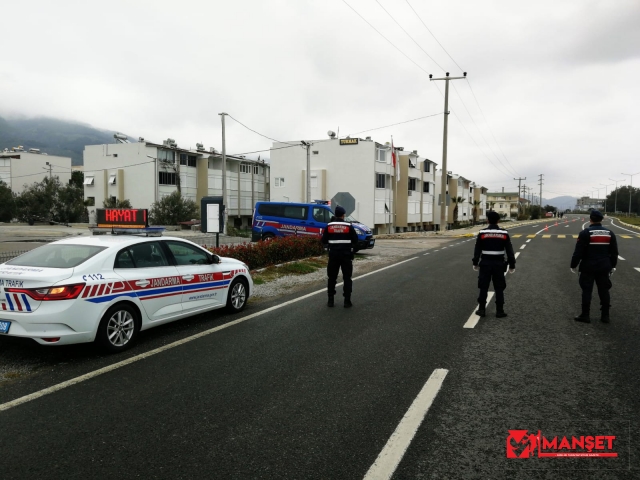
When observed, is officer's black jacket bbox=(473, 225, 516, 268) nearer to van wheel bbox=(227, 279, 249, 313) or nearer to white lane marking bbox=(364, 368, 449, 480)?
white lane marking bbox=(364, 368, 449, 480)

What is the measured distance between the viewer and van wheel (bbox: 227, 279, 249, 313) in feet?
27.2

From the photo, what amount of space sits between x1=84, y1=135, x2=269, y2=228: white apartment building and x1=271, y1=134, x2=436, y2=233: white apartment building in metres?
14.6

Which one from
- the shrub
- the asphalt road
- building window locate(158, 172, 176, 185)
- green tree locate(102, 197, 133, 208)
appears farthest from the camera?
building window locate(158, 172, 176, 185)

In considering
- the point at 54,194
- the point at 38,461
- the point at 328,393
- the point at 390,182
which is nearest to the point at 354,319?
the point at 328,393

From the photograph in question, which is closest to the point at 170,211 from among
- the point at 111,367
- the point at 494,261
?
the point at 494,261

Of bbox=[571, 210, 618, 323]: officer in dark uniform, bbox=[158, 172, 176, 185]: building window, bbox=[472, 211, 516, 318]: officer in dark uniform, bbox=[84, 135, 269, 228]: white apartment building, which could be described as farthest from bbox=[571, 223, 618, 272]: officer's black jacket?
bbox=[158, 172, 176, 185]: building window

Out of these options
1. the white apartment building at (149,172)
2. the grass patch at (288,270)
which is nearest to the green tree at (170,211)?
the white apartment building at (149,172)

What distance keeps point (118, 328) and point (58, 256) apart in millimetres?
1218

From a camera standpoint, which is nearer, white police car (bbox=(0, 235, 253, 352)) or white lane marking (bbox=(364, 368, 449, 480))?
white lane marking (bbox=(364, 368, 449, 480))

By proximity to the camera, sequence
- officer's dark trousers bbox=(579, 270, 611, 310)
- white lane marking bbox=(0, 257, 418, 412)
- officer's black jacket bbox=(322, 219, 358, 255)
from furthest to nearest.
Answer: officer's black jacket bbox=(322, 219, 358, 255) → officer's dark trousers bbox=(579, 270, 611, 310) → white lane marking bbox=(0, 257, 418, 412)

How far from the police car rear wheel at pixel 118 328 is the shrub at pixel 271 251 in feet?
19.9

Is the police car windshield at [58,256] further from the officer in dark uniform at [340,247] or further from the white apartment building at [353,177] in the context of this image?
the white apartment building at [353,177]

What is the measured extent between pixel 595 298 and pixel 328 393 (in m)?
7.35

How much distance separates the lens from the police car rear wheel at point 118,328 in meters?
5.82
